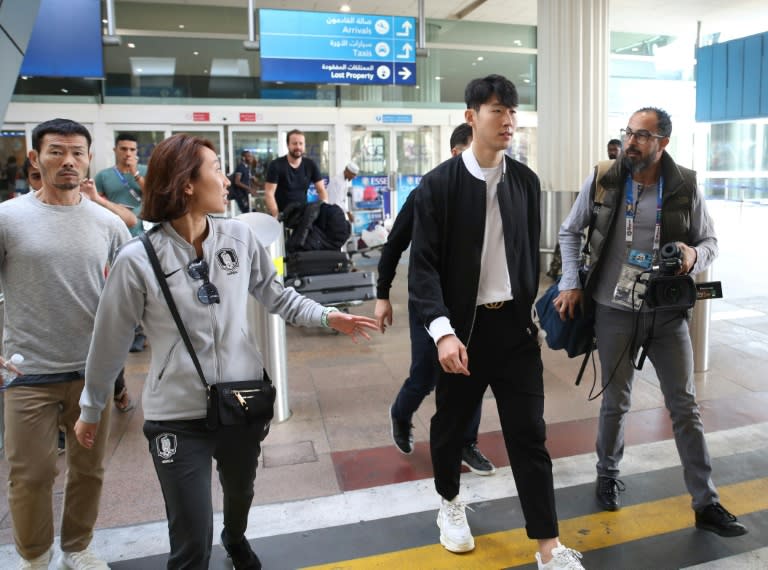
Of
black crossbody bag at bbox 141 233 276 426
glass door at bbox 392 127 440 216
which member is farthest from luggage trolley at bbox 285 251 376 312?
glass door at bbox 392 127 440 216

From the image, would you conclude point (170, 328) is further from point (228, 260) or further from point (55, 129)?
point (55, 129)

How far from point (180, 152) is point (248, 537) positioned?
1.79 metres

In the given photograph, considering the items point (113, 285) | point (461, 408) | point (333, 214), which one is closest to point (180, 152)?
point (113, 285)

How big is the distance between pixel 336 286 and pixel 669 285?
4.23 meters

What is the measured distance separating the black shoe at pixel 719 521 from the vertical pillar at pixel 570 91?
698 cm

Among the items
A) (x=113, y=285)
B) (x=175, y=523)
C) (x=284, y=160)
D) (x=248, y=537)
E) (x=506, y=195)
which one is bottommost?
(x=248, y=537)

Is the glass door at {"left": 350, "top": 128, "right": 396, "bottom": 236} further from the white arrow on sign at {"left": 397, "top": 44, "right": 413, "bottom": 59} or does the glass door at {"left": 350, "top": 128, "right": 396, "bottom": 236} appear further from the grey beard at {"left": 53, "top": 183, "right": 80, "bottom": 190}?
the grey beard at {"left": 53, "top": 183, "right": 80, "bottom": 190}

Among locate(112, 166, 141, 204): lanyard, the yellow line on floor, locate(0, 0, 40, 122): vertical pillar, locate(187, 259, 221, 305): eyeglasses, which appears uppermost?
locate(0, 0, 40, 122): vertical pillar

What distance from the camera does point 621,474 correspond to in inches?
139

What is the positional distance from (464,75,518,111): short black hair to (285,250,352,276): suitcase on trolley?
4.28 m

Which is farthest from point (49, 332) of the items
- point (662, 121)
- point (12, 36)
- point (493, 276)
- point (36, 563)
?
point (662, 121)

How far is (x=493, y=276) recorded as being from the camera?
264cm

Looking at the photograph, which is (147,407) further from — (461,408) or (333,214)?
(333,214)

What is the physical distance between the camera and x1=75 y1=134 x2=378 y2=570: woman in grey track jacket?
6.77ft
